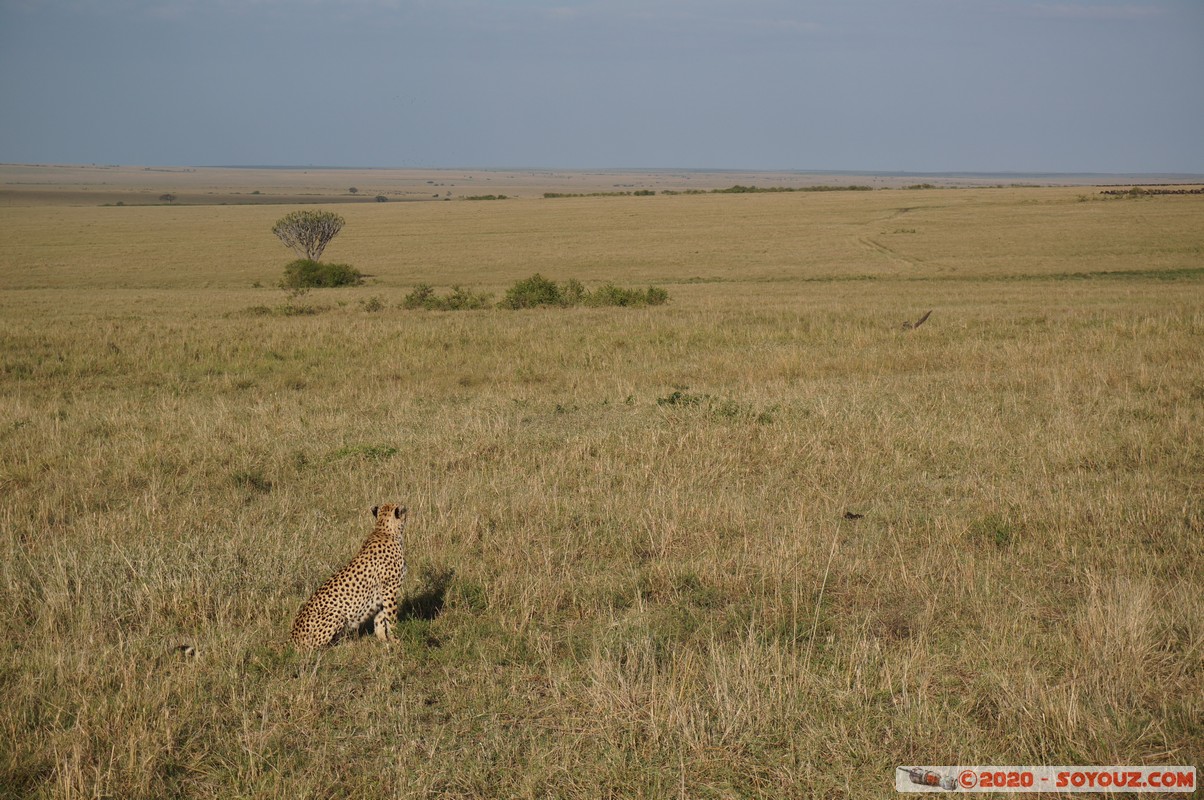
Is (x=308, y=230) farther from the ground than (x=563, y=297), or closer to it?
farther from the ground

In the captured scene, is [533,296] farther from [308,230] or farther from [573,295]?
[308,230]

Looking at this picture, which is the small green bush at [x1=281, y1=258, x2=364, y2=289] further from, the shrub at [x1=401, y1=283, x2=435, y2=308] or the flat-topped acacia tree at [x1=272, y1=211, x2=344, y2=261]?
the shrub at [x1=401, y1=283, x2=435, y2=308]

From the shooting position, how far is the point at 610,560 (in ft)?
22.2

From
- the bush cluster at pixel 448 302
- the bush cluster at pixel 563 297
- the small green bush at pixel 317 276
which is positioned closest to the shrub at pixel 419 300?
the bush cluster at pixel 448 302

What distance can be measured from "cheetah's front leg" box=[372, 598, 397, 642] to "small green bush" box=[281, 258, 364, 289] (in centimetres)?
3994

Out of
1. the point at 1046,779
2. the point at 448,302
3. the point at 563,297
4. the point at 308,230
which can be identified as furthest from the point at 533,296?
the point at 308,230

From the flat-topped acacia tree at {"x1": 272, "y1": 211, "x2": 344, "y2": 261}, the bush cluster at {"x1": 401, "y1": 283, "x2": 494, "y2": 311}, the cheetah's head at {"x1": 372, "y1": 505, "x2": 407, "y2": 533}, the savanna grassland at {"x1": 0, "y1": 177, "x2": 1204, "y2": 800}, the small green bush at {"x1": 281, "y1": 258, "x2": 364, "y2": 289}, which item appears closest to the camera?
the savanna grassland at {"x1": 0, "y1": 177, "x2": 1204, "y2": 800}

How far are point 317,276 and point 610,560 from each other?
40.0m

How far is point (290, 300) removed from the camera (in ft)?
111

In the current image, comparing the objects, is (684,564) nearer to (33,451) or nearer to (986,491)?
(986,491)

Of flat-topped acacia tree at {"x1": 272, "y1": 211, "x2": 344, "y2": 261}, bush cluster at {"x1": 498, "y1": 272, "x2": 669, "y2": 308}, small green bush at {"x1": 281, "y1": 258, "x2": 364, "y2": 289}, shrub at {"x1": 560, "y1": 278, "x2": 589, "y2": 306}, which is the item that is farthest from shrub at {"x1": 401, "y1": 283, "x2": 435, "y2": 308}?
flat-topped acacia tree at {"x1": 272, "y1": 211, "x2": 344, "y2": 261}

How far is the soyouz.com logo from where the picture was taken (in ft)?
12.3

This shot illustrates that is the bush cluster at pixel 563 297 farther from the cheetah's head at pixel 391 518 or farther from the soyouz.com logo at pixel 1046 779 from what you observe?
the soyouz.com logo at pixel 1046 779

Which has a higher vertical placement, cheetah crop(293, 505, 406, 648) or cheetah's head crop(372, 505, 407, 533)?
cheetah's head crop(372, 505, 407, 533)
